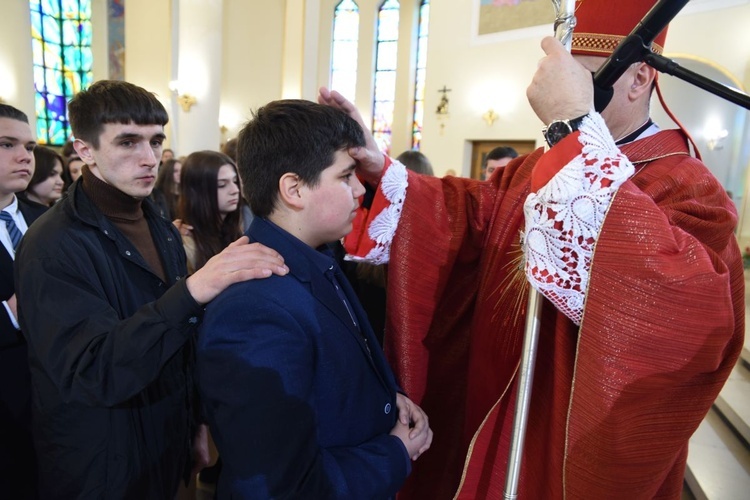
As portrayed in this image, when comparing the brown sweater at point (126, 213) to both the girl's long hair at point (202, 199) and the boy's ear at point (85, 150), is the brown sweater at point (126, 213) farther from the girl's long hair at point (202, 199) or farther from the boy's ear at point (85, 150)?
the girl's long hair at point (202, 199)

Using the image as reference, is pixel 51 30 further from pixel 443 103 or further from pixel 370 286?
pixel 370 286

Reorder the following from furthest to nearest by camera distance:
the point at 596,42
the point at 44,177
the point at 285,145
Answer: the point at 44,177 < the point at 596,42 < the point at 285,145

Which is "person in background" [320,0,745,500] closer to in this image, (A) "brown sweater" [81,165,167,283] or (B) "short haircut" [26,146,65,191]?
(A) "brown sweater" [81,165,167,283]

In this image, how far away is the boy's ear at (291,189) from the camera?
1.17m

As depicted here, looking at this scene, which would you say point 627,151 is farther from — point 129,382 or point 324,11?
point 324,11

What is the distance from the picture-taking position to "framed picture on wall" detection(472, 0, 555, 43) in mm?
8844

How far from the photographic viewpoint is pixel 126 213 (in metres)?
1.75

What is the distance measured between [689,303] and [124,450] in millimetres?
1550

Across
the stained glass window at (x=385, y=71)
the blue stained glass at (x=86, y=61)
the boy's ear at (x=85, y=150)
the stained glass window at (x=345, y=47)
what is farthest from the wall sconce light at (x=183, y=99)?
the boy's ear at (x=85, y=150)

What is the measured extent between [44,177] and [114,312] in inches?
105

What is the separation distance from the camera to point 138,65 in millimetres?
12000

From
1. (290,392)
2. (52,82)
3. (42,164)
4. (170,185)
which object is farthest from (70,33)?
(290,392)

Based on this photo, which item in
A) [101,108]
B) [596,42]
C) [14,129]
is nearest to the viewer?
[596,42]

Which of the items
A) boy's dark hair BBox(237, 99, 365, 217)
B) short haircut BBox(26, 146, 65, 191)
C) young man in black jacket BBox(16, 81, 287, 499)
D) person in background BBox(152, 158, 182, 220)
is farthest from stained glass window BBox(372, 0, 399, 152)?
boy's dark hair BBox(237, 99, 365, 217)
